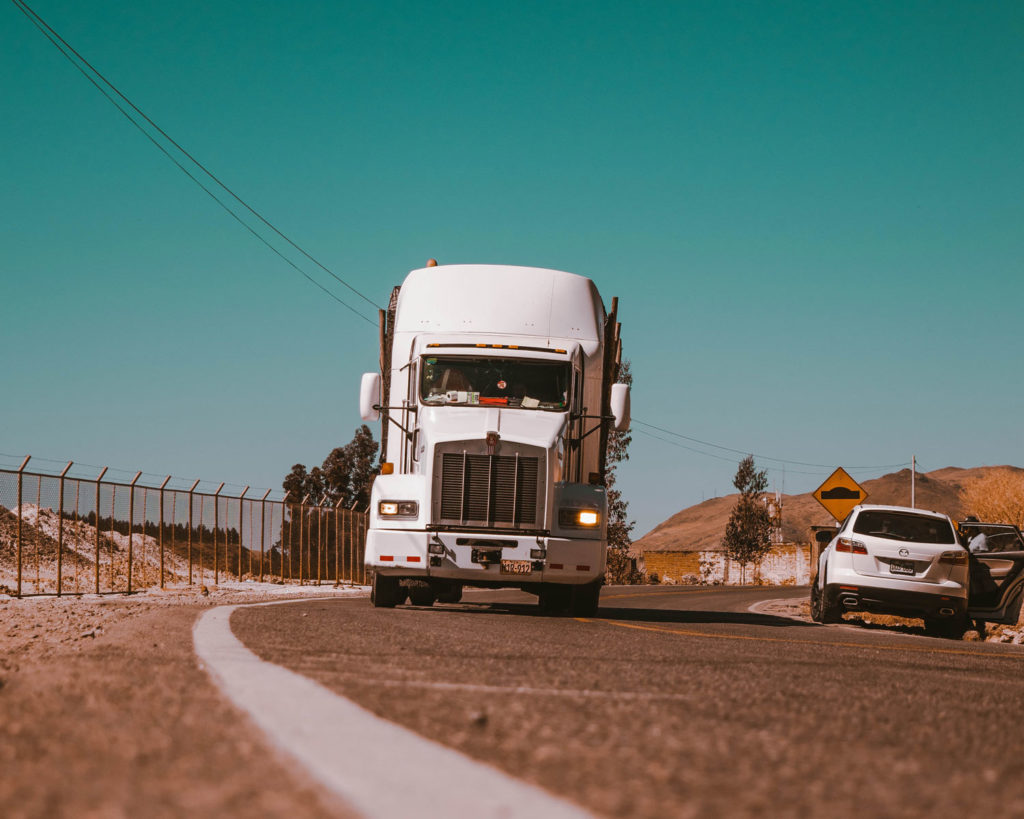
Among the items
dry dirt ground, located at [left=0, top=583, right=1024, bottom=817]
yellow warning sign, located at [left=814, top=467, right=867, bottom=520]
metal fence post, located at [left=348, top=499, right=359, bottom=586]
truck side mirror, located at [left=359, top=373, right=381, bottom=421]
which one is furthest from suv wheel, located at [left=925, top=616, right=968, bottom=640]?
metal fence post, located at [left=348, top=499, right=359, bottom=586]

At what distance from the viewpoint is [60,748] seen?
123 inches

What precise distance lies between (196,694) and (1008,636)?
572 inches

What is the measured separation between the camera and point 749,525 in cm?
7806

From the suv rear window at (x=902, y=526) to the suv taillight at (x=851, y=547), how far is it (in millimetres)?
224

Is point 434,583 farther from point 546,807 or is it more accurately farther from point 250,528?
point 250,528

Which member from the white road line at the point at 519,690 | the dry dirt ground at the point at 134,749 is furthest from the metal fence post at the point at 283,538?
the white road line at the point at 519,690

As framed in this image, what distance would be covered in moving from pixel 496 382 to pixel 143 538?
37.1 ft

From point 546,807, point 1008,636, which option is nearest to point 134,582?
point 1008,636

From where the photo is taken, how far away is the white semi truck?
13.9 m

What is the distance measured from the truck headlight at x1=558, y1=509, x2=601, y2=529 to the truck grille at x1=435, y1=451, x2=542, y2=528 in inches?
13.5

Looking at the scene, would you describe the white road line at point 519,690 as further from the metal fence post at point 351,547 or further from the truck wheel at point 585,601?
the metal fence post at point 351,547

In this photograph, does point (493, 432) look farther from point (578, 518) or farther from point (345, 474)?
point (345, 474)

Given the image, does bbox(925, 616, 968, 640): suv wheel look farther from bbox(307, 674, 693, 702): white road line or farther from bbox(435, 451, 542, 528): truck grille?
bbox(307, 674, 693, 702): white road line

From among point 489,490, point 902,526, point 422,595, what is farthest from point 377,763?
point 902,526
